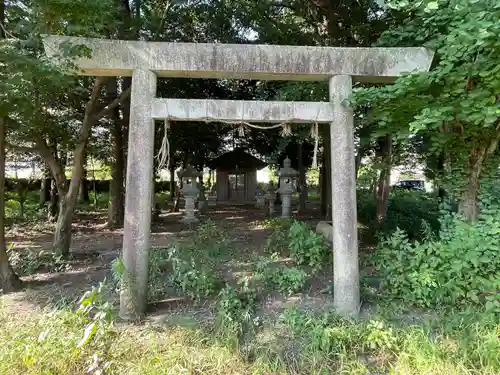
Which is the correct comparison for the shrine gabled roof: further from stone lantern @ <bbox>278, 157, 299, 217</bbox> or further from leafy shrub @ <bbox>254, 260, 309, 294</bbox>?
leafy shrub @ <bbox>254, 260, 309, 294</bbox>

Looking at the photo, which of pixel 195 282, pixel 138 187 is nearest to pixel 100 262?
pixel 195 282

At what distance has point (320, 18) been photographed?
9984 mm

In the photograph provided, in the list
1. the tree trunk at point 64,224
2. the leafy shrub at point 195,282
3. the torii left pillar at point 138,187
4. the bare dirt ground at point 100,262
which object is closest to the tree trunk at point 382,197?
the bare dirt ground at point 100,262

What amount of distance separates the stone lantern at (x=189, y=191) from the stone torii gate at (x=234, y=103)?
813 cm

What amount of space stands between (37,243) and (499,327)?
32.9 feet

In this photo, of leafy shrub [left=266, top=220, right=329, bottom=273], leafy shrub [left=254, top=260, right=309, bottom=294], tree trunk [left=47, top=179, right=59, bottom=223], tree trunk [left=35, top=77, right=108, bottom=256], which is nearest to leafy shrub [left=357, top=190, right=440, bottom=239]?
leafy shrub [left=266, top=220, right=329, bottom=273]

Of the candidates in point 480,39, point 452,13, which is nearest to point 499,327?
point 480,39

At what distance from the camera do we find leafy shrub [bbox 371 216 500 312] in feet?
13.6

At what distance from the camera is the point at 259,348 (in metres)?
3.52

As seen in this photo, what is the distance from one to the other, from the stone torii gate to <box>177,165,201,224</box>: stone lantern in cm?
813

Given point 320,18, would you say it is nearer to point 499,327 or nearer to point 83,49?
point 83,49

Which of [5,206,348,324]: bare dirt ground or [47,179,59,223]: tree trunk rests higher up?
[47,179,59,223]: tree trunk

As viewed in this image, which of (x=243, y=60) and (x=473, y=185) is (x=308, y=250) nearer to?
(x=473, y=185)

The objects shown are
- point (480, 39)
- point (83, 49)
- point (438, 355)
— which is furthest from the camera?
point (83, 49)
